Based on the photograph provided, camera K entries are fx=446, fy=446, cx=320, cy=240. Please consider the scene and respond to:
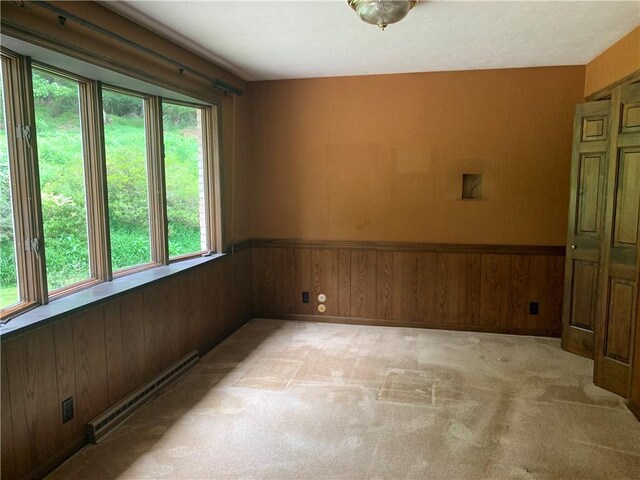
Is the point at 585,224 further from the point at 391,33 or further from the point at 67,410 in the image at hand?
the point at 67,410

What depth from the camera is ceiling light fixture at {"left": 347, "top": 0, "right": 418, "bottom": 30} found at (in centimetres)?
240

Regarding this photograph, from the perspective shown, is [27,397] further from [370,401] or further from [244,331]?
[244,331]

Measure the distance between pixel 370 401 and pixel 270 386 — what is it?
2.33ft

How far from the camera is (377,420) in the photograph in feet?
8.75

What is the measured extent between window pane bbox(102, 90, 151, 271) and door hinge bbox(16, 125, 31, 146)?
66 centimetres

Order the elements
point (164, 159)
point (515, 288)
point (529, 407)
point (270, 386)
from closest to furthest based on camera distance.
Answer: point (529, 407) → point (270, 386) → point (164, 159) → point (515, 288)

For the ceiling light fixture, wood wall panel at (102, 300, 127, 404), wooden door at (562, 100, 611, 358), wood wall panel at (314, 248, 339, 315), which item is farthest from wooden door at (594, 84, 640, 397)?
wood wall panel at (102, 300, 127, 404)

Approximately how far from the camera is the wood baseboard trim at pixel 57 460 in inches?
83.1

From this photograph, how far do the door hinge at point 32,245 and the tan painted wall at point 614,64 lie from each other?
375 centimetres

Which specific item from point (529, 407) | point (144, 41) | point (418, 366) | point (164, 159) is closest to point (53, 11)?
point (144, 41)

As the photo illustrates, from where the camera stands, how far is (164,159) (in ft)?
11.2

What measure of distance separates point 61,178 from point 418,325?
10.9 ft

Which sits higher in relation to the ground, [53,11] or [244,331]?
[53,11]

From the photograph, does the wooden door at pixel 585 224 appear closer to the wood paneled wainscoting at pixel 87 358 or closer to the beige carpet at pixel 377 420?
the beige carpet at pixel 377 420
